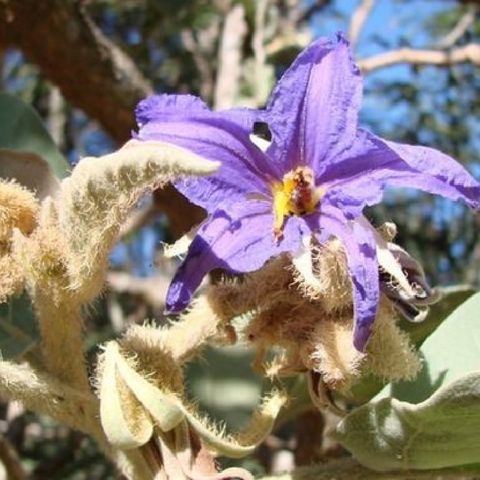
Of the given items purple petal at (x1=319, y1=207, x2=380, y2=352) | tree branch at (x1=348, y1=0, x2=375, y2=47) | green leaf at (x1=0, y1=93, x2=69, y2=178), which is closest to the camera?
purple petal at (x1=319, y1=207, x2=380, y2=352)

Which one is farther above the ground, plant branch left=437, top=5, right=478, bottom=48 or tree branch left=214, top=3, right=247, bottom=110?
plant branch left=437, top=5, right=478, bottom=48

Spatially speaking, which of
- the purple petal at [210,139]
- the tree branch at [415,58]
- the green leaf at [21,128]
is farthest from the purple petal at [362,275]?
the tree branch at [415,58]

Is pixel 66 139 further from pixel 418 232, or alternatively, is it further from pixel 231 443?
pixel 231 443

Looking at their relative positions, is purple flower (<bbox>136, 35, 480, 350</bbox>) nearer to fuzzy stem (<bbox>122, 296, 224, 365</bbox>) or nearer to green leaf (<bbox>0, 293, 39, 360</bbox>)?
fuzzy stem (<bbox>122, 296, 224, 365</bbox>)

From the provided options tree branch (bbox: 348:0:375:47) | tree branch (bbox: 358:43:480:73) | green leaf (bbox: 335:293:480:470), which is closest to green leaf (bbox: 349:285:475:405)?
green leaf (bbox: 335:293:480:470)

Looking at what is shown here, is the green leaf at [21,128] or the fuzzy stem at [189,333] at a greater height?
the green leaf at [21,128]

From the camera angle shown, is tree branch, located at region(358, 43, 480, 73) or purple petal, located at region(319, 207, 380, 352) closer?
purple petal, located at region(319, 207, 380, 352)

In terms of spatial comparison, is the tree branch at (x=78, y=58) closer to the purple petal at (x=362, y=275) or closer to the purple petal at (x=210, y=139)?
the purple petal at (x=210, y=139)

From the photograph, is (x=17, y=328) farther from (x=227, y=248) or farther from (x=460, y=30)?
(x=460, y=30)
